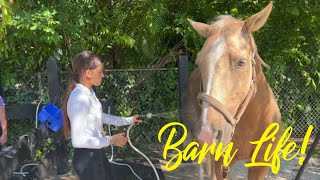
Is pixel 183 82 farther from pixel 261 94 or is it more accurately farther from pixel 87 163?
pixel 87 163

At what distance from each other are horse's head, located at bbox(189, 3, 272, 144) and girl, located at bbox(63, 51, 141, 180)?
717 millimetres

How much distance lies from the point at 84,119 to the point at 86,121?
0.10ft

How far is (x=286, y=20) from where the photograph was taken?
509cm

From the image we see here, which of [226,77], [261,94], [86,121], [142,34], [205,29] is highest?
[142,34]

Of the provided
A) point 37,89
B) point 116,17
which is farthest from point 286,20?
point 37,89

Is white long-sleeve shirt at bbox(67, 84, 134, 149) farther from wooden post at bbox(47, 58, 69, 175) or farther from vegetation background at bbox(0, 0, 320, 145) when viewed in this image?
wooden post at bbox(47, 58, 69, 175)

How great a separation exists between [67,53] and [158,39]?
1445 millimetres

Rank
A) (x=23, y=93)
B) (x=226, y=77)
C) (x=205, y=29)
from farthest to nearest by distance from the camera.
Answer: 1. (x=23, y=93)
2. (x=205, y=29)
3. (x=226, y=77)

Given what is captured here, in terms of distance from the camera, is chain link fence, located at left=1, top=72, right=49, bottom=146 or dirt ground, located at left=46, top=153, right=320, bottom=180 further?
chain link fence, located at left=1, top=72, right=49, bottom=146

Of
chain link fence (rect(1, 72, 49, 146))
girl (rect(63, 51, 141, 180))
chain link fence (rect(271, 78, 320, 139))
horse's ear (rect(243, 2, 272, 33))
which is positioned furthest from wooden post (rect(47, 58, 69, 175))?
chain link fence (rect(271, 78, 320, 139))

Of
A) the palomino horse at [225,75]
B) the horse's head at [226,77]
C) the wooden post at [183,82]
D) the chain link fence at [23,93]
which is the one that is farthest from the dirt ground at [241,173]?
the horse's head at [226,77]

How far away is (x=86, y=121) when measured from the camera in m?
2.43

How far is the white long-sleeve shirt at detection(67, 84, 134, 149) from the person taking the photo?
2.39 meters

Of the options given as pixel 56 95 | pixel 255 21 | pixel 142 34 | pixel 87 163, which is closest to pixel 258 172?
pixel 255 21
